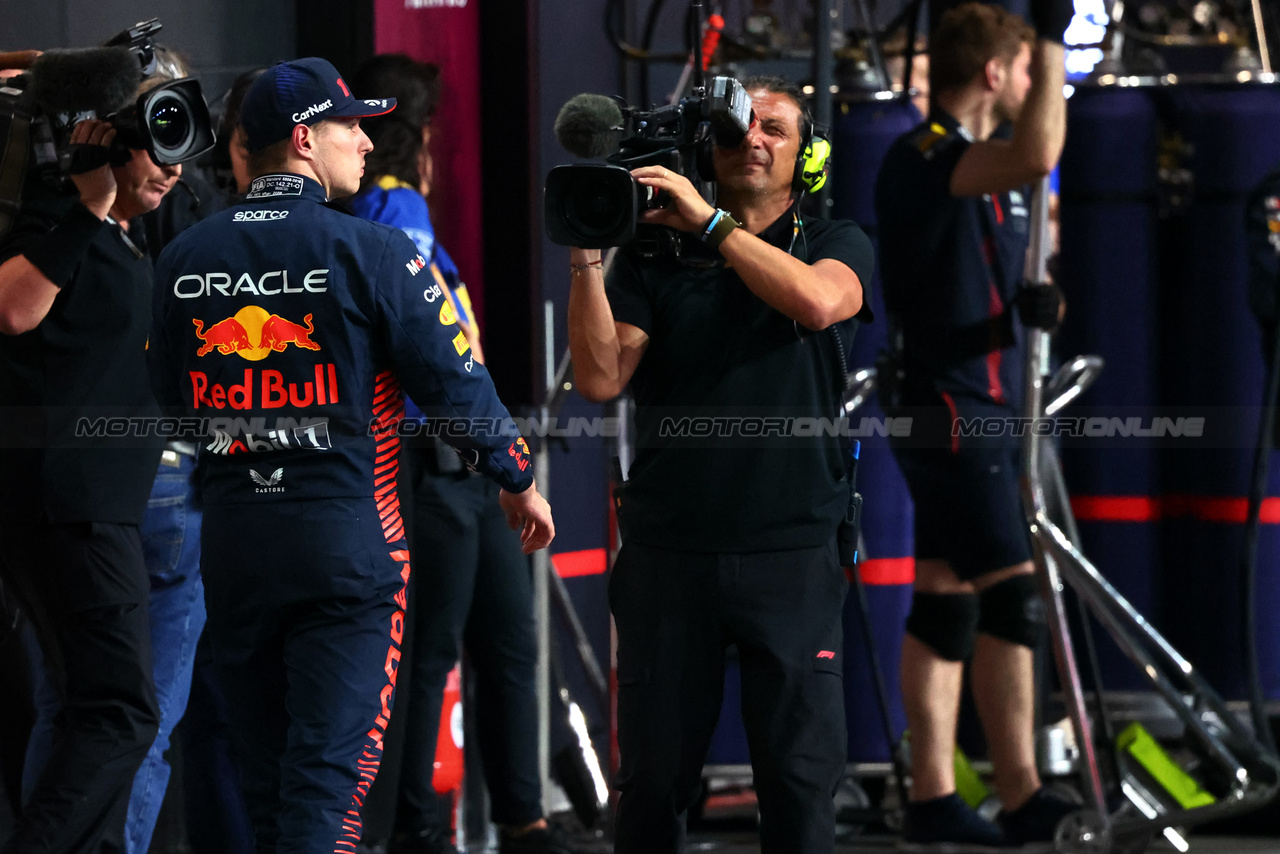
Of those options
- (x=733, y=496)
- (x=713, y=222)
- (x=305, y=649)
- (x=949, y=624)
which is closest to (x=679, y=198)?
(x=713, y=222)

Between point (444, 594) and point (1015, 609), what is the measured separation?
1.30 meters

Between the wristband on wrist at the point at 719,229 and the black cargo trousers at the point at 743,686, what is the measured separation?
0.48 m

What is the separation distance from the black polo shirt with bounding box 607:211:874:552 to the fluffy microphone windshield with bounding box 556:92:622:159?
208 millimetres

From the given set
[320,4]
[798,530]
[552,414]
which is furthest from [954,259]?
[320,4]

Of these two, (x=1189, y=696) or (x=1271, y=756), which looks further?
(x=1189, y=696)

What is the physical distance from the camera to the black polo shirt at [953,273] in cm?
363

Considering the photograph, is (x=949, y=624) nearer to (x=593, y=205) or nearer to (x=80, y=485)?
(x=593, y=205)

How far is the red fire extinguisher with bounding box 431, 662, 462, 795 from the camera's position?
3.76m

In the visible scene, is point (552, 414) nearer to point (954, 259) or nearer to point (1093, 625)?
point (954, 259)

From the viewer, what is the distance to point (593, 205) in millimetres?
2420

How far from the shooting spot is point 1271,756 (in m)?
3.88

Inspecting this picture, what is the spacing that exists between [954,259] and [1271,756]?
1.44 meters

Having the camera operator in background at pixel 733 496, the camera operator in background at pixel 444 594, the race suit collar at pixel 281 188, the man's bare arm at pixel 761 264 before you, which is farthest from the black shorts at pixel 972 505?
the race suit collar at pixel 281 188

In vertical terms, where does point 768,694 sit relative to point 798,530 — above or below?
below
